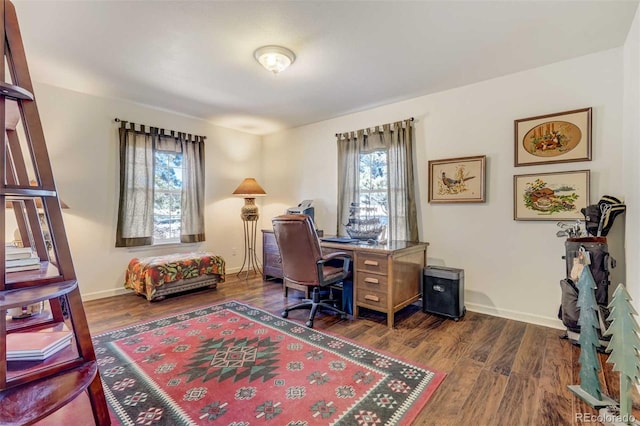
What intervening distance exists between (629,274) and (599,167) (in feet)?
3.01

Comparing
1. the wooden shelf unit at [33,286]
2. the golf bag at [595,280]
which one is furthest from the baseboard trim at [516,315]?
the wooden shelf unit at [33,286]

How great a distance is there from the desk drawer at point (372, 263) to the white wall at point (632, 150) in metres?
1.69

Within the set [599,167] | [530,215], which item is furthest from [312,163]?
[599,167]

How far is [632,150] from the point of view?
6.89 ft

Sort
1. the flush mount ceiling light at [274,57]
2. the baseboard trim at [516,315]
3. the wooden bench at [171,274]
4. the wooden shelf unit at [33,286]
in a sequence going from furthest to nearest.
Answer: the wooden bench at [171,274] → the baseboard trim at [516,315] → the flush mount ceiling light at [274,57] → the wooden shelf unit at [33,286]

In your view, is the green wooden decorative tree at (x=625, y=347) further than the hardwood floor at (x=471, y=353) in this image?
No

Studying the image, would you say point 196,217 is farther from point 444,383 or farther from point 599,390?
point 599,390

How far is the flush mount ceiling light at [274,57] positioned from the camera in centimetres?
243

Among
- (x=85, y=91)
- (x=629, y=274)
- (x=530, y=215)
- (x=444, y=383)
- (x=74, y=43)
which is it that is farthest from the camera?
(x=85, y=91)

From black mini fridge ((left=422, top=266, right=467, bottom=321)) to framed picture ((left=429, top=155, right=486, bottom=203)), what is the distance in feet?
2.66

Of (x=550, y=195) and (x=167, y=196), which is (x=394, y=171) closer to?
(x=550, y=195)

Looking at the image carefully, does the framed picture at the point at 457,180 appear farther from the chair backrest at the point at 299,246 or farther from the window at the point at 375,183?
the chair backrest at the point at 299,246

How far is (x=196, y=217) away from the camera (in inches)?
174

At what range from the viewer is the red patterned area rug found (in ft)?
5.11
